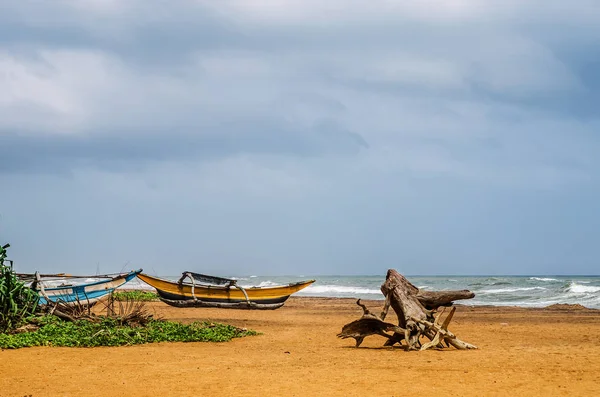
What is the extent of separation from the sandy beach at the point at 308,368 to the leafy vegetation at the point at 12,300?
5.05 ft

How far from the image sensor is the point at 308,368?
11.1m

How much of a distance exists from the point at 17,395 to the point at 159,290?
59.5 ft

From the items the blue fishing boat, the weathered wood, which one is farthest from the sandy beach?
the blue fishing boat

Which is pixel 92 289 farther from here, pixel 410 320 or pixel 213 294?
pixel 410 320

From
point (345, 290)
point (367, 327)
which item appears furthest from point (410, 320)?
point (345, 290)

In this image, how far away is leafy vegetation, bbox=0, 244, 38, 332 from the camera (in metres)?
14.3

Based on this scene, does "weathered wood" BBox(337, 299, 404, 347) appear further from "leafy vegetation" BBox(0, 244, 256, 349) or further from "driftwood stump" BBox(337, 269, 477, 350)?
"leafy vegetation" BBox(0, 244, 256, 349)

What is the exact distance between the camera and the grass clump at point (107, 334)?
13.8 meters

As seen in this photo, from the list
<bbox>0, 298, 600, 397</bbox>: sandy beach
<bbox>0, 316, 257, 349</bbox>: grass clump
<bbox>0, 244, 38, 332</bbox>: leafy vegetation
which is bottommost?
<bbox>0, 298, 600, 397</bbox>: sandy beach

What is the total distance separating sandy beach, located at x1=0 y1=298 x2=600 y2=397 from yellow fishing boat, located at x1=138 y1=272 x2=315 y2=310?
379 inches

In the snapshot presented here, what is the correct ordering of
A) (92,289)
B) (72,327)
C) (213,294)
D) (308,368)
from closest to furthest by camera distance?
1. (308,368)
2. (72,327)
3. (92,289)
4. (213,294)

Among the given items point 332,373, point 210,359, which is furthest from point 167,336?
point 332,373

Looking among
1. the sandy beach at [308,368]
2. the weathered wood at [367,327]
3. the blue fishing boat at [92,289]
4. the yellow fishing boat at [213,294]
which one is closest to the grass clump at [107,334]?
the sandy beach at [308,368]

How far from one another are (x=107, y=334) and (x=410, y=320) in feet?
20.7
